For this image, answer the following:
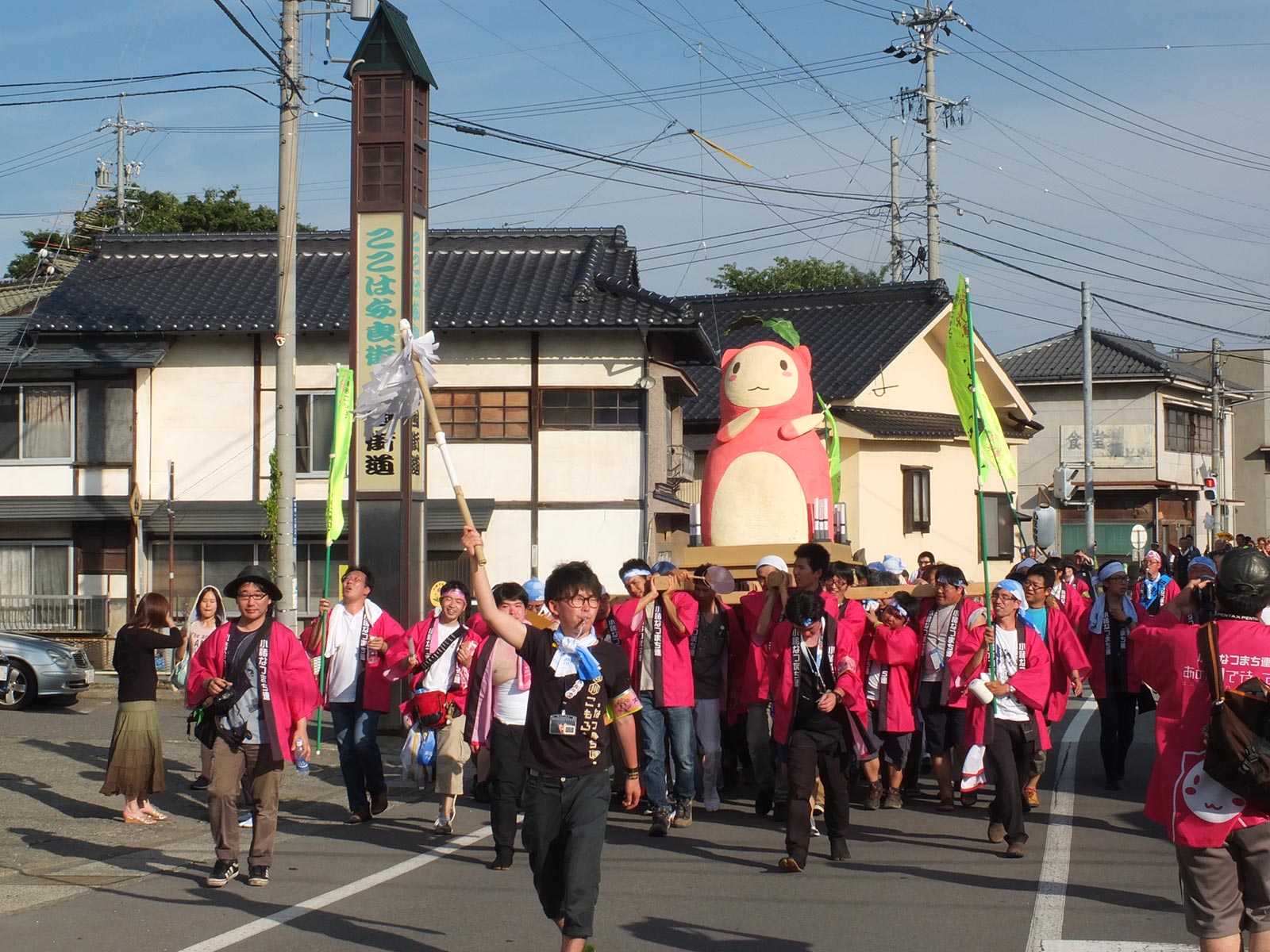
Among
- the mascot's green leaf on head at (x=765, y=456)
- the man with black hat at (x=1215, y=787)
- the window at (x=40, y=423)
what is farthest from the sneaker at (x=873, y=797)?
the window at (x=40, y=423)

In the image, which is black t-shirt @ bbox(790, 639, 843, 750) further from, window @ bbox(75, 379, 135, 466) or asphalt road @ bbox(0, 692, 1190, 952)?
window @ bbox(75, 379, 135, 466)

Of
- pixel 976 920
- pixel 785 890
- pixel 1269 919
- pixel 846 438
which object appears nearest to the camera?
pixel 1269 919

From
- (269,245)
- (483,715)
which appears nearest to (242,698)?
(483,715)

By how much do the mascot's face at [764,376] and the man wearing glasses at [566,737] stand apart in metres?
9.45

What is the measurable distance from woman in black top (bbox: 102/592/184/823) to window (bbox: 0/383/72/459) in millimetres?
12492

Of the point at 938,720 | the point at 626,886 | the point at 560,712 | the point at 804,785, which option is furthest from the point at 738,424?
the point at 560,712

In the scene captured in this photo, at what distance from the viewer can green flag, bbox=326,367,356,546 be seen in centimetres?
1365

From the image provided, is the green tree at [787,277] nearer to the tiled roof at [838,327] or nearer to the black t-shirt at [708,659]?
the tiled roof at [838,327]

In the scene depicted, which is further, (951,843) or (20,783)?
(20,783)

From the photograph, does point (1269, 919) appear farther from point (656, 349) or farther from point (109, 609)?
point (109, 609)

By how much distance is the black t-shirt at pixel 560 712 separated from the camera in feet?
18.3

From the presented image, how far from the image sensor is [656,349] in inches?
846

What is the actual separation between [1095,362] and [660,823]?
126 ft

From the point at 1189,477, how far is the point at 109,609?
3560 cm
